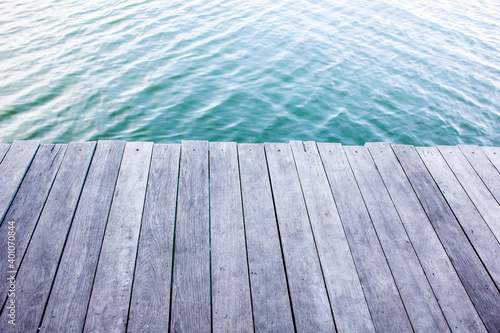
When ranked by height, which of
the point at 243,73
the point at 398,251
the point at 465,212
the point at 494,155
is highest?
the point at 398,251

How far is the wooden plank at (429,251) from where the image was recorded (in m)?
2.00

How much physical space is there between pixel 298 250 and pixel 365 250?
0.49m

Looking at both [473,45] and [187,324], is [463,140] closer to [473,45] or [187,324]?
[473,45]

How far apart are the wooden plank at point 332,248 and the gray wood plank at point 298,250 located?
51 mm

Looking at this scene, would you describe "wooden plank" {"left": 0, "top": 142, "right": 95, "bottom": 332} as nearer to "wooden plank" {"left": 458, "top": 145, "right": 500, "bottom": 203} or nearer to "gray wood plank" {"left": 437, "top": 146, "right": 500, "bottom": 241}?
"gray wood plank" {"left": 437, "top": 146, "right": 500, "bottom": 241}

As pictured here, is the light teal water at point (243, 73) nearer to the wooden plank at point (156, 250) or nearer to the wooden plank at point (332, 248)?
the wooden plank at point (332, 248)

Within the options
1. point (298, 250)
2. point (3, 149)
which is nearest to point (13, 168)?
point (3, 149)

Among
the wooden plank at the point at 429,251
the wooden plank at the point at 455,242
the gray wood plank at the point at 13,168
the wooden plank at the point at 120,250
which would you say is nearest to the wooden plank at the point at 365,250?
the wooden plank at the point at 429,251

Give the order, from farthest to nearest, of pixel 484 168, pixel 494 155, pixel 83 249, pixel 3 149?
pixel 494 155 → pixel 484 168 → pixel 3 149 → pixel 83 249

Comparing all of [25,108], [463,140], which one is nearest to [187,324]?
[25,108]

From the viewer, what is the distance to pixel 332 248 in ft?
7.54

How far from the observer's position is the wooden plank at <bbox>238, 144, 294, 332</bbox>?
1.90 meters

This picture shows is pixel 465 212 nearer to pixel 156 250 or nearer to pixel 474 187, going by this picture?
pixel 474 187

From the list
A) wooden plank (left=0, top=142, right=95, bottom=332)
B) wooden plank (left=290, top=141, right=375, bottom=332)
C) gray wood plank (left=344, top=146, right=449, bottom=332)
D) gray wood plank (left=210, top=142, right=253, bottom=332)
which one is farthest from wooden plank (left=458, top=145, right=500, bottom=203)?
wooden plank (left=0, top=142, right=95, bottom=332)
